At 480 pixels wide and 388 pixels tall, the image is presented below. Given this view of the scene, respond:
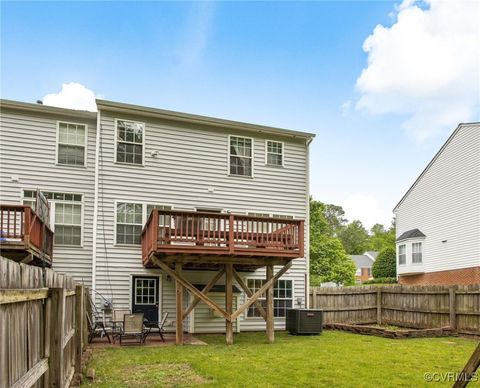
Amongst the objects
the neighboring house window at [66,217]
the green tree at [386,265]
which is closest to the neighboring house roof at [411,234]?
the green tree at [386,265]

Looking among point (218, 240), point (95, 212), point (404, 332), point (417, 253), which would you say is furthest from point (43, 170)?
point (417, 253)

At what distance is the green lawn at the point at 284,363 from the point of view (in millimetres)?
7238

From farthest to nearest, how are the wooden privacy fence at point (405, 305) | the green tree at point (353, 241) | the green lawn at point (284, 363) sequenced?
the green tree at point (353, 241) → the wooden privacy fence at point (405, 305) → the green lawn at point (284, 363)

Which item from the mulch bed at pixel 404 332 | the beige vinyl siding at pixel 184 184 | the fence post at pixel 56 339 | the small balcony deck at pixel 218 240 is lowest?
the mulch bed at pixel 404 332

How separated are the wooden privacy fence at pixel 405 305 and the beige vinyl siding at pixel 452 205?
728 cm

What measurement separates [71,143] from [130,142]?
5.78ft

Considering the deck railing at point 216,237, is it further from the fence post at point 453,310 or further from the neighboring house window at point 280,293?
the fence post at point 453,310

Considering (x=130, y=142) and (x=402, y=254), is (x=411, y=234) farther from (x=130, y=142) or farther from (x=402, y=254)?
(x=130, y=142)

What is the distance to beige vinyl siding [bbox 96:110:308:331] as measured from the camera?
14.1m

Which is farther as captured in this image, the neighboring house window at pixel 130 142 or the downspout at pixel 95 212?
the neighboring house window at pixel 130 142

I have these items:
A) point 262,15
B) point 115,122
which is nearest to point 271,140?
point 262,15

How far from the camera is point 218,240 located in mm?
11492

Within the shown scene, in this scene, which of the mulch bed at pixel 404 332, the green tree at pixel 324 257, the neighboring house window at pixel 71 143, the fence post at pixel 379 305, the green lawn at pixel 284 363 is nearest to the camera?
the green lawn at pixel 284 363

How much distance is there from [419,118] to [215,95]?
14.6 meters
